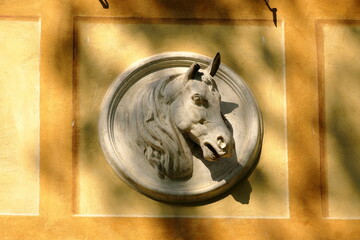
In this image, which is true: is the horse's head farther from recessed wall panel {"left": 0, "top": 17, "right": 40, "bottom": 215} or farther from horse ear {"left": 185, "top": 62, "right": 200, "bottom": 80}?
recessed wall panel {"left": 0, "top": 17, "right": 40, "bottom": 215}

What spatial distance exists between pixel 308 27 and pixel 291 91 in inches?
22.0

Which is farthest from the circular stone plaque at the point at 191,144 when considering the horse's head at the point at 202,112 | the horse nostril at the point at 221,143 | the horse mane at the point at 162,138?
the horse nostril at the point at 221,143

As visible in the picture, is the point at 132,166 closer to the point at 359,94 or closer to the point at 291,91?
the point at 291,91

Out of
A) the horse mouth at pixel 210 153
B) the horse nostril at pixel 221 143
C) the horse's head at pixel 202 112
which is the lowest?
the horse mouth at pixel 210 153

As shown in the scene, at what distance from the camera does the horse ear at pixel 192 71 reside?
6270 mm

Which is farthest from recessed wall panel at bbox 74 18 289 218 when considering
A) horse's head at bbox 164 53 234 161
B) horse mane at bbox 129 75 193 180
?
horse's head at bbox 164 53 234 161

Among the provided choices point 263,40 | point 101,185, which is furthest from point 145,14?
point 101,185

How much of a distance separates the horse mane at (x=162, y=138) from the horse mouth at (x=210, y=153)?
25 cm

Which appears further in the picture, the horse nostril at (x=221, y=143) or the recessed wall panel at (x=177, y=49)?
the recessed wall panel at (x=177, y=49)

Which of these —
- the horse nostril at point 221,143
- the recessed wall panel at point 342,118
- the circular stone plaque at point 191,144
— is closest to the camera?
the horse nostril at point 221,143

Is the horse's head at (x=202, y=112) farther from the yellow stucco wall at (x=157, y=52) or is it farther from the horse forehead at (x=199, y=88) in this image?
the yellow stucco wall at (x=157, y=52)

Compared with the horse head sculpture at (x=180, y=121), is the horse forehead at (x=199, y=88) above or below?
above

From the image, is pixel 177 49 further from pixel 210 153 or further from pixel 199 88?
pixel 210 153

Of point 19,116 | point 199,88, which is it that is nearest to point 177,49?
point 199,88
